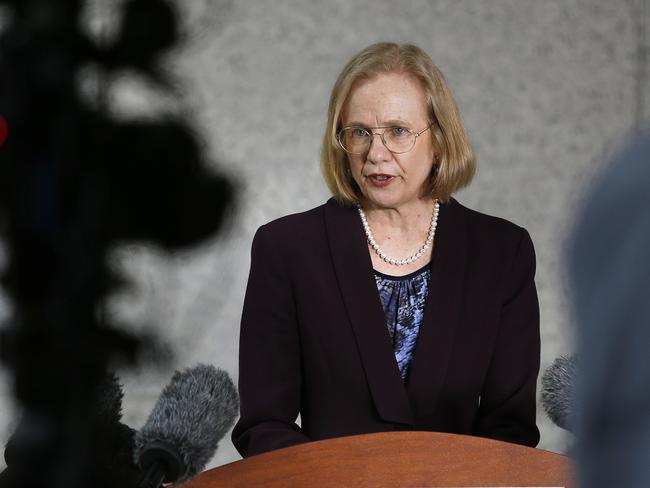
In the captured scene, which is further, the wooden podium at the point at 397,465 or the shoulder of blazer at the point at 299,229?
the shoulder of blazer at the point at 299,229

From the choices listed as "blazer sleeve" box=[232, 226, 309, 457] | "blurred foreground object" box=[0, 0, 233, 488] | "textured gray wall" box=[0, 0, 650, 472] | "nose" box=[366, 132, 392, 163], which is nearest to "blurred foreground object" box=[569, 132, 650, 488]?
"blurred foreground object" box=[0, 0, 233, 488]

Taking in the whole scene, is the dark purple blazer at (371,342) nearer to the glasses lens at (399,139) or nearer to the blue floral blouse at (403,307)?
the blue floral blouse at (403,307)

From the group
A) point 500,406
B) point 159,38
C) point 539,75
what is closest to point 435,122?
point 500,406

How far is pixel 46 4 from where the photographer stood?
414 mm

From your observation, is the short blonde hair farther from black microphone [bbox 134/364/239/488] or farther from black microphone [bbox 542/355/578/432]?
black microphone [bbox 134/364/239/488]

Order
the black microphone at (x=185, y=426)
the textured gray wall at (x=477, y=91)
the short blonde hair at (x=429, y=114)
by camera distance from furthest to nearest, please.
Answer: the textured gray wall at (x=477, y=91), the short blonde hair at (x=429, y=114), the black microphone at (x=185, y=426)

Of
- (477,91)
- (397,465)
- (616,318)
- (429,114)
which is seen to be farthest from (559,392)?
(477,91)

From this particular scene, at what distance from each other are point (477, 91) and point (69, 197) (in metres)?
3.50

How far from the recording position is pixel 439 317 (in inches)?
73.3

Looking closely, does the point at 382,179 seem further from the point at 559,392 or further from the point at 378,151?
the point at 559,392

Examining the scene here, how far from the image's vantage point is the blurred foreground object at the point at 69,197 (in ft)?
1.38

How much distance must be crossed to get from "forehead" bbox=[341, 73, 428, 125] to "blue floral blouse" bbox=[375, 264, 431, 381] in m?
0.33

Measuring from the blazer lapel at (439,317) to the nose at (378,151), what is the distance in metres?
0.23

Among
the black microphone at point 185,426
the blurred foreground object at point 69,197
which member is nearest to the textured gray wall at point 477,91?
the black microphone at point 185,426
